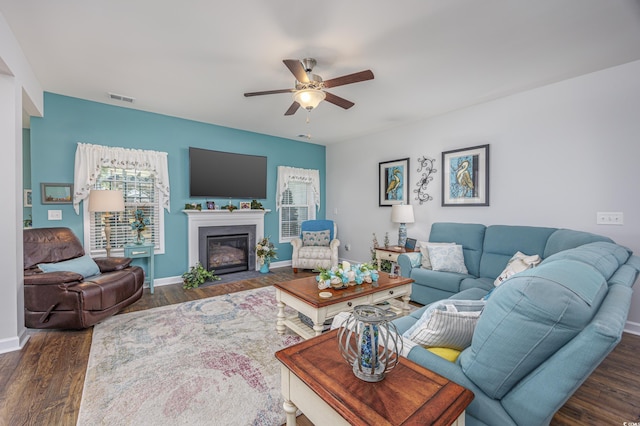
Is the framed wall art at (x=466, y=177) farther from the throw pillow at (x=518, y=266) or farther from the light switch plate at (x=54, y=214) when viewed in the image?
the light switch plate at (x=54, y=214)

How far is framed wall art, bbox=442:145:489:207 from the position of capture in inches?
148

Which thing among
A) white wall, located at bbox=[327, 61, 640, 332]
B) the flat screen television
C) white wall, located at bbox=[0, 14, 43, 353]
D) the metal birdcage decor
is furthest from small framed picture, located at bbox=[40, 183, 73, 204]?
white wall, located at bbox=[327, 61, 640, 332]

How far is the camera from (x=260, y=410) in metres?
1.71

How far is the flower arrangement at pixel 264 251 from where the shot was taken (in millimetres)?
5105

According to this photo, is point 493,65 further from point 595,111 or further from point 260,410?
point 260,410

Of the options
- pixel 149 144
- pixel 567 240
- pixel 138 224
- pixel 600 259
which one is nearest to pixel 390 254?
pixel 567 240

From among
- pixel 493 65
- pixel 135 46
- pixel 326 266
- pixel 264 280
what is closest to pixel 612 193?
pixel 493 65

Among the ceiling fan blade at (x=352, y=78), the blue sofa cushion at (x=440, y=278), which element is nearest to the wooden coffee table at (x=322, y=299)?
the blue sofa cushion at (x=440, y=278)

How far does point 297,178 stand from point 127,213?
10.2ft

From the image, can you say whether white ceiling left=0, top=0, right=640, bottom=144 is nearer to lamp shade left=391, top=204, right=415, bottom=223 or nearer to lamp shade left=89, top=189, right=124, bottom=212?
lamp shade left=89, top=189, right=124, bottom=212

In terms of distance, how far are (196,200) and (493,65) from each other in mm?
4574

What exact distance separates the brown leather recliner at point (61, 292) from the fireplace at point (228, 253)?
1.74 metres

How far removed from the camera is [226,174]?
4949 millimetres

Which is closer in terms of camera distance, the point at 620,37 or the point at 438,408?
the point at 438,408
